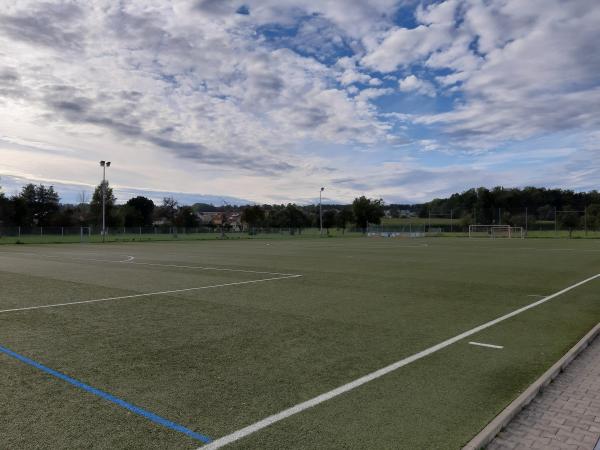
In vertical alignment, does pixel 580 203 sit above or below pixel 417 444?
above

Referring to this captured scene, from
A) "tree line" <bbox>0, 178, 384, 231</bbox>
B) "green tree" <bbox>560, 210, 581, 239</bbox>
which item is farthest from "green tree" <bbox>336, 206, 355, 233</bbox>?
"green tree" <bbox>560, 210, 581, 239</bbox>

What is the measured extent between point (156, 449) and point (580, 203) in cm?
8764

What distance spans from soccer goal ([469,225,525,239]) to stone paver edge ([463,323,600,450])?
65.1 meters

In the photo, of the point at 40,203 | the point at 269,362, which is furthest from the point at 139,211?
the point at 269,362

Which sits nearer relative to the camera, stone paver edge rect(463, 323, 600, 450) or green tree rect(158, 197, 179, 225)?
stone paver edge rect(463, 323, 600, 450)

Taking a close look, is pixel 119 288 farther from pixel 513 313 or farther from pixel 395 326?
pixel 513 313

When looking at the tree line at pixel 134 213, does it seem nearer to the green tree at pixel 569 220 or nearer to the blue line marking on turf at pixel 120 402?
the green tree at pixel 569 220

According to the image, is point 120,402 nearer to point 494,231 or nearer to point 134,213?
point 494,231

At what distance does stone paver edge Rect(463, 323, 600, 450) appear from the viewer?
11.8 ft

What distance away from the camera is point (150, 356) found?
593 cm

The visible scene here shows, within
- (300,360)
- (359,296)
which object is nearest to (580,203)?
(359,296)

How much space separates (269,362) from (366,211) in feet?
338

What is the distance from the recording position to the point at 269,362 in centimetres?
568

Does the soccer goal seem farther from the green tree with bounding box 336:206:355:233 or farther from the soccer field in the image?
the soccer field
